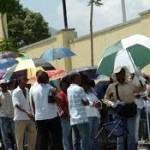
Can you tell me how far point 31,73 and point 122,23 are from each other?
10085 millimetres

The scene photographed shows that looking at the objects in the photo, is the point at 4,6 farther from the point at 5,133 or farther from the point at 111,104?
the point at 111,104

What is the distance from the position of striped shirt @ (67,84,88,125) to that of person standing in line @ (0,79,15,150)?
3217 mm

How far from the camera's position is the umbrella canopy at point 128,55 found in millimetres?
11141

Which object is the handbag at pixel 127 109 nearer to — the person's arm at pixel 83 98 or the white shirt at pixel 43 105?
the person's arm at pixel 83 98

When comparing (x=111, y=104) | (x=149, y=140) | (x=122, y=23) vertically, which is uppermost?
(x=122, y=23)

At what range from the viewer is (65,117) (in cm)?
1209

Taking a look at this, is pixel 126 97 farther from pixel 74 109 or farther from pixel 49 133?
pixel 49 133

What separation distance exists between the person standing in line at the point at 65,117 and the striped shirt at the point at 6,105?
2.16 metres

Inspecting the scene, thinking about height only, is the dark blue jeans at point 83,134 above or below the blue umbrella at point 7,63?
below

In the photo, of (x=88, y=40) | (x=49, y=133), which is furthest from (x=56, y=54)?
(x=88, y=40)

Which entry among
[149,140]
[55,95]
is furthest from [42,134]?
[149,140]

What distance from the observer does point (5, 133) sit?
14023mm

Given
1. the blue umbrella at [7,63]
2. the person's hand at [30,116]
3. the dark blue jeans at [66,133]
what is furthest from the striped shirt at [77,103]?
the blue umbrella at [7,63]

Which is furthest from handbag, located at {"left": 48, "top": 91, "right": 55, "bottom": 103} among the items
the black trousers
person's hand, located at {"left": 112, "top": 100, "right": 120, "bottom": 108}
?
person's hand, located at {"left": 112, "top": 100, "right": 120, "bottom": 108}
